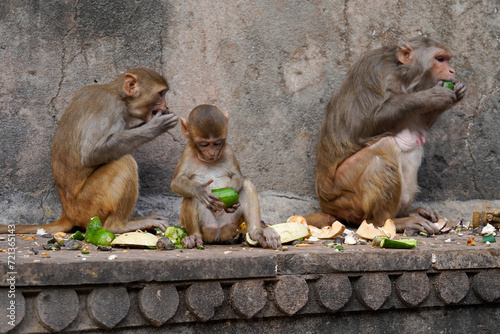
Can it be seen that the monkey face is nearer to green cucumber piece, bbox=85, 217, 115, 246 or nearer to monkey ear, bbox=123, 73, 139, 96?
green cucumber piece, bbox=85, 217, 115, 246

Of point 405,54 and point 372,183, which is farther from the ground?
point 405,54

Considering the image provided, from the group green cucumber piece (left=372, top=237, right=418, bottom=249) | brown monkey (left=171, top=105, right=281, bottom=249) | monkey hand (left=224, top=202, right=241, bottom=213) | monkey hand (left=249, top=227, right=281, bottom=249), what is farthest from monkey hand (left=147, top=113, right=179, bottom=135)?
green cucumber piece (left=372, top=237, right=418, bottom=249)

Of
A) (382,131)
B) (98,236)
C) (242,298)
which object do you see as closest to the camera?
(242,298)

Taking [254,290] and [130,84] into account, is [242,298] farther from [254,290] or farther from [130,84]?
[130,84]

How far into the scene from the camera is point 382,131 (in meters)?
4.61

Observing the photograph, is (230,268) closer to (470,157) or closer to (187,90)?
(187,90)

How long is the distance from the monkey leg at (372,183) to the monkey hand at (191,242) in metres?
1.49

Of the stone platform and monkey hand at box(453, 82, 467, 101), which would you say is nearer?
the stone platform

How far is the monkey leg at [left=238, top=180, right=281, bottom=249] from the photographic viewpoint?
338cm

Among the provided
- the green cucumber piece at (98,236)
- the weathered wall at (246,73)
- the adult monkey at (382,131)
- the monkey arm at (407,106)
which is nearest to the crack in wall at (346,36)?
the weathered wall at (246,73)

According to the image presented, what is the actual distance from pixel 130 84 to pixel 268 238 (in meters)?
1.58

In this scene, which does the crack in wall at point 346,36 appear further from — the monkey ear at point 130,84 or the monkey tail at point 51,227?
Result: the monkey tail at point 51,227

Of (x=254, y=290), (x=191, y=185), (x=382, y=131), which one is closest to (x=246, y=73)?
(x=382, y=131)

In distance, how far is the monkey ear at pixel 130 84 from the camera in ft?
13.8
